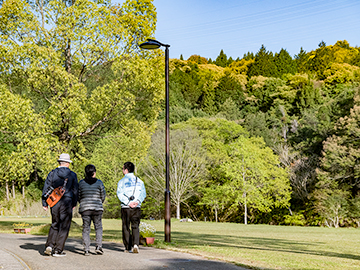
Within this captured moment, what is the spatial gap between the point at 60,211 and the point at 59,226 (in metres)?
0.32

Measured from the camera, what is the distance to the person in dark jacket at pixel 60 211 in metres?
8.41

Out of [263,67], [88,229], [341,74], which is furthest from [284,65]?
[88,229]

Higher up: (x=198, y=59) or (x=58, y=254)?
(x=198, y=59)

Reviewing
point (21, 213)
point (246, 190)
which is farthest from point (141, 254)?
point (21, 213)

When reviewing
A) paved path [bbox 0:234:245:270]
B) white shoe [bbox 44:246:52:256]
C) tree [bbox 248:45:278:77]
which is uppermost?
tree [bbox 248:45:278:77]

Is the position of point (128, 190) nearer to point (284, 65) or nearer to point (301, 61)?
point (284, 65)

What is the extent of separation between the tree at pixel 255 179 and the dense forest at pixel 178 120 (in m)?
0.18

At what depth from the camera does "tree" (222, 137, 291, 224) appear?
47.8m

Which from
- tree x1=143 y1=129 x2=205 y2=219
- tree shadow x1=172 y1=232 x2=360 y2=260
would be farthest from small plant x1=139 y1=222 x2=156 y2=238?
tree x1=143 y1=129 x2=205 y2=219

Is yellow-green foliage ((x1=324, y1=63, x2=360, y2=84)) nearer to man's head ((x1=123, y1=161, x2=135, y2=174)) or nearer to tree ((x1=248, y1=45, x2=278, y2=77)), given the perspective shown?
tree ((x1=248, y1=45, x2=278, y2=77))

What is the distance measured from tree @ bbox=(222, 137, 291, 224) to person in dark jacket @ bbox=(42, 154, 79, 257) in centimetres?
3991

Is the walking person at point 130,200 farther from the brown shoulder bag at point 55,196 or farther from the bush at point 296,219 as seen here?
the bush at point 296,219

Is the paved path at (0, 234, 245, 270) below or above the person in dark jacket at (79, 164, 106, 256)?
below

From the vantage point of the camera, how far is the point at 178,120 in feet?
220
